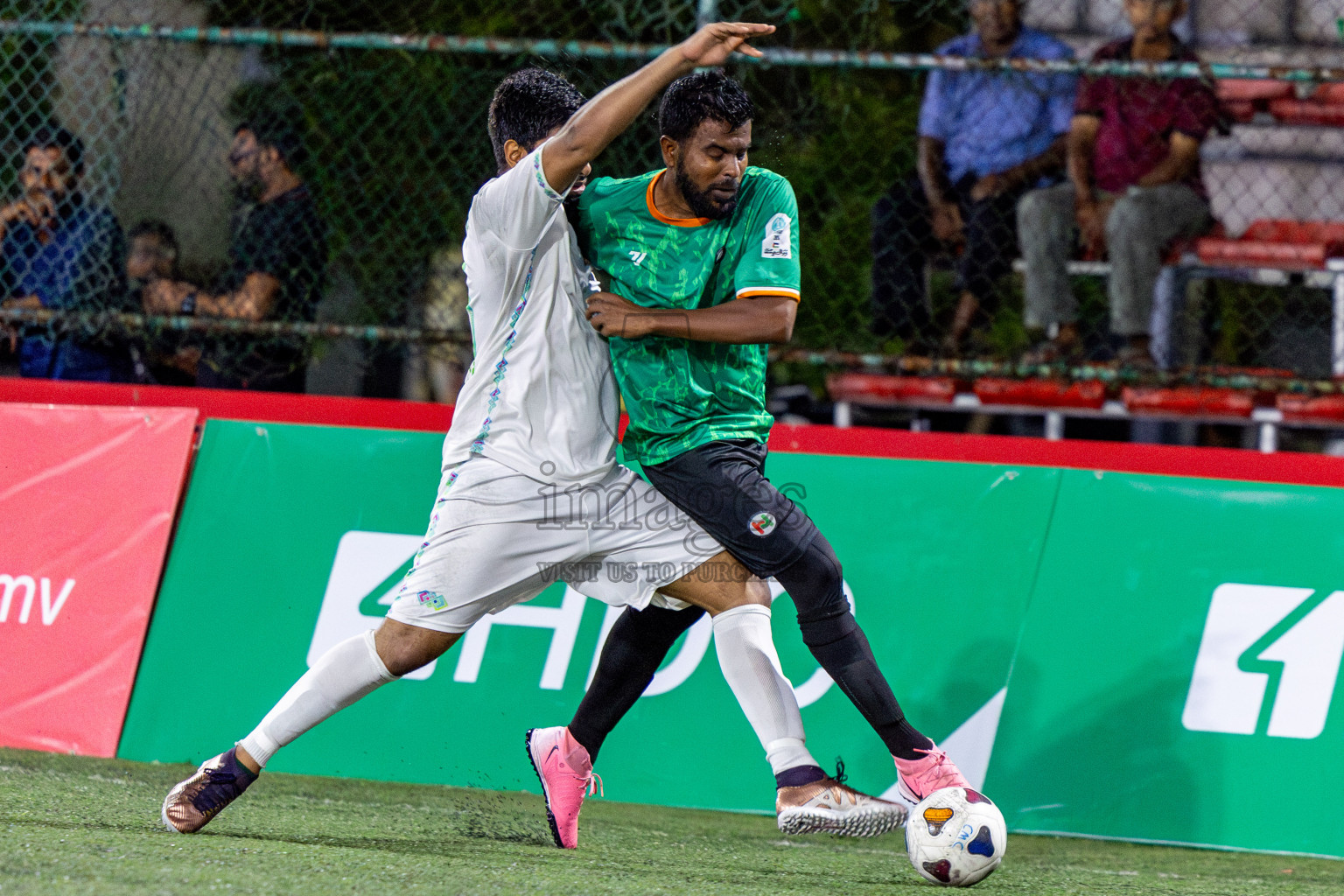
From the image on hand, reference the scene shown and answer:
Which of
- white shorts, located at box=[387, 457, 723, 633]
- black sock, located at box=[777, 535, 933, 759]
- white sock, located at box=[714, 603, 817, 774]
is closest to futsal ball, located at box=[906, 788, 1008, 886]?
black sock, located at box=[777, 535, 933, 759]

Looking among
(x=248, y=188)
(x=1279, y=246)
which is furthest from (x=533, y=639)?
(x=1279, y=246)

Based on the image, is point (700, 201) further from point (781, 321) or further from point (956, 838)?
point (956, 838)

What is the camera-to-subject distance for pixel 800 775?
116 inches

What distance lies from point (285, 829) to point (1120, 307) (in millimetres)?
3705

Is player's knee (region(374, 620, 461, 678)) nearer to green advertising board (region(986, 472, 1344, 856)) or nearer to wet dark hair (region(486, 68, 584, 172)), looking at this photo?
wet dark hair (region(486, 68, 584, 172))

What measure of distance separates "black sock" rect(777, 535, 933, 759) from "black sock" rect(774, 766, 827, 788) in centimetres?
17

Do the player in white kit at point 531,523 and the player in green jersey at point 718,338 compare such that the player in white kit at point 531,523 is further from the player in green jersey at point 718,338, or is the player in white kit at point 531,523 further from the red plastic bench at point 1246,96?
the red plastic bench at point 1246,96

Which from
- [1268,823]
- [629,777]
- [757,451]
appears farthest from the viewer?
[629,777]

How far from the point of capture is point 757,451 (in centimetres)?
304

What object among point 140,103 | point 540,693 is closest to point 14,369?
point 140,103

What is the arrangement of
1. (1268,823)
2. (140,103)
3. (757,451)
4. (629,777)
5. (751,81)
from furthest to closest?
(140,103)
(751,81)
(629,777)
(1268,823)
(757,451)

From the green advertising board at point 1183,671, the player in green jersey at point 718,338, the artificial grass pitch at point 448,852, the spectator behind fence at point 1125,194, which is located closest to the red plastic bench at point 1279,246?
the spectator behind fence at point 1125,194

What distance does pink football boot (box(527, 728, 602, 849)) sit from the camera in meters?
3.24

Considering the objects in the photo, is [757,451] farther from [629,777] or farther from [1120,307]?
[1120,307]
